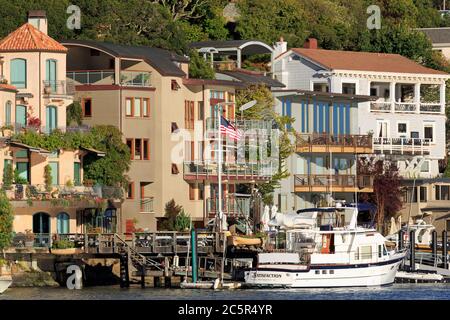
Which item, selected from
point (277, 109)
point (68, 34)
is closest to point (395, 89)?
point (277, 109)

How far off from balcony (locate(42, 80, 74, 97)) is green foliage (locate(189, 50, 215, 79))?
41.0 ft

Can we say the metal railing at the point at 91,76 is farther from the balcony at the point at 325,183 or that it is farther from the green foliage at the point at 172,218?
the balcony at the point at 325,183

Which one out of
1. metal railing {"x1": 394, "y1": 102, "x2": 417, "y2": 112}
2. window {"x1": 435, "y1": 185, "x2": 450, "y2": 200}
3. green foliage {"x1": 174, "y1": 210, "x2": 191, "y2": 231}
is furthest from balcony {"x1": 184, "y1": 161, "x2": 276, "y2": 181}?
window {"x1": 435, "y1": 185, "x2": 450, "y2": 200}

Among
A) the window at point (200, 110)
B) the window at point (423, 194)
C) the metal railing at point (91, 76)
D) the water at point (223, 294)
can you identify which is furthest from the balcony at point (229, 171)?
the window at point (423, 194)

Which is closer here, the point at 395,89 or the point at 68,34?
the point at 68,34

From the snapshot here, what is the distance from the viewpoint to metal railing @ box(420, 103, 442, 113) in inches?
3868

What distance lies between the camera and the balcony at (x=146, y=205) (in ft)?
233

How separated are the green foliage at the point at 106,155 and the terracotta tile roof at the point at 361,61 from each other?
26.7 metres

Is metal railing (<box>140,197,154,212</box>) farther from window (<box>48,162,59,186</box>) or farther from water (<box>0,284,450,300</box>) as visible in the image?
water (<box>0,284,450,300</box>)

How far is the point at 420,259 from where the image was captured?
69.3m

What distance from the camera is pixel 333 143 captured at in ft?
285
